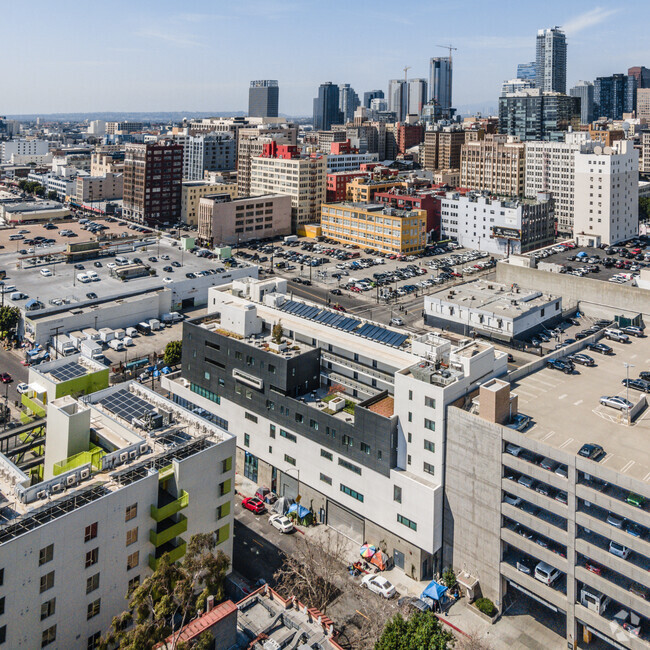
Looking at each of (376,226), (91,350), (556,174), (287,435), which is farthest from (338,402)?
(556,174)

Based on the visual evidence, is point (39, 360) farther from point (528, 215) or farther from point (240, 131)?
point (240, 131)

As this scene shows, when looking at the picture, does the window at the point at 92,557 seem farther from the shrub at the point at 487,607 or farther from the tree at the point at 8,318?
the tree at the point at 8,318

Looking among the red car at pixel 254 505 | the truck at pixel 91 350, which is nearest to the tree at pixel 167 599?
the red car at pixel 254 505

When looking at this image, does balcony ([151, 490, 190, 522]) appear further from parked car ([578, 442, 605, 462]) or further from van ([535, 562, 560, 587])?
parked car ([578, 442, 605, 462])

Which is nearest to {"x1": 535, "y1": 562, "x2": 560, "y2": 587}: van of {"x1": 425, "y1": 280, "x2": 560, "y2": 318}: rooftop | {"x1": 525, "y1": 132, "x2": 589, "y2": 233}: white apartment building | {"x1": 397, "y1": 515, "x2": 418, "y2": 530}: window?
{"x1": 397, "y1": 515, "x2": 418, "y2": 530}: window

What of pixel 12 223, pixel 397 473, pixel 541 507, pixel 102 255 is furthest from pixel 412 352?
pixel 12 223
